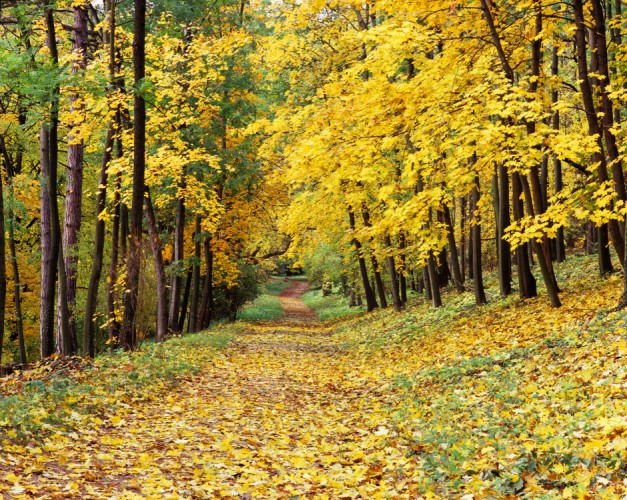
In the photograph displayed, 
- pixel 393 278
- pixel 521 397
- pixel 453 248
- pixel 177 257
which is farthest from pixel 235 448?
pixel 393 278

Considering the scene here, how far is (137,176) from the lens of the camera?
1373 cm

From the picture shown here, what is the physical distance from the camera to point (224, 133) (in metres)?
22.4

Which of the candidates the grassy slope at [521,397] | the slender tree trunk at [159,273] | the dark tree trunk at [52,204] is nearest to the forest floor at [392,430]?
the grassy slope at [521,397]

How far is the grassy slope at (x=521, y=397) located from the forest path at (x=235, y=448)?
53 cm

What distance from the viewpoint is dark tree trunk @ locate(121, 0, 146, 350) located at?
1331 centimetres

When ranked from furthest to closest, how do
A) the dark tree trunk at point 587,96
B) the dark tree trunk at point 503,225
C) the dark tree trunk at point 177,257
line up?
the dark tree trunk at point 177,257 < the dark tree trunk at point 503,225 < the dark tree trunk at point 587,96

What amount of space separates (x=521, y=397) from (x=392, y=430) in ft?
5.65

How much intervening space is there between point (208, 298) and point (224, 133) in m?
7.72

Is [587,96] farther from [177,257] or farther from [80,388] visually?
[177,257]

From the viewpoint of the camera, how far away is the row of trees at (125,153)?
43.8 ft

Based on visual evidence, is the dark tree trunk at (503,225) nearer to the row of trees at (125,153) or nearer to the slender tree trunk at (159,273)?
the row of trees at (125,153)

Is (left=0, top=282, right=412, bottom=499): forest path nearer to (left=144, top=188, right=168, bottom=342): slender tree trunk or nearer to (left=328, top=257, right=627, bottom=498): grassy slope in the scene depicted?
(left=328, top=257, right=627, bottom=498): grassy slope

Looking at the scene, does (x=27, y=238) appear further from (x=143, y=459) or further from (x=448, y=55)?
(x=143, y=459)

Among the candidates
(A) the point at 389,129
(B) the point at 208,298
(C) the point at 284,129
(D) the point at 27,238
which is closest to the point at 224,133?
(C) the point at 284,129
